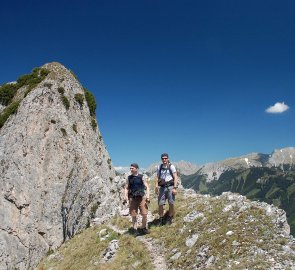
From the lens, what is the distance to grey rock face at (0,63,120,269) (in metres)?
43.0

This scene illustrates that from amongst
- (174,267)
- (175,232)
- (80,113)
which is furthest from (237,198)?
(80,113)

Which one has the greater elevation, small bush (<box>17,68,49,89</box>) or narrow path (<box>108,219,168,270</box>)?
small bush (<box>17,68,49,89</box>)

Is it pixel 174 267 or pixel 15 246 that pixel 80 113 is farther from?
pixel 174 267

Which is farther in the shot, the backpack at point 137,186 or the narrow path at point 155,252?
the backpack at point 137,186

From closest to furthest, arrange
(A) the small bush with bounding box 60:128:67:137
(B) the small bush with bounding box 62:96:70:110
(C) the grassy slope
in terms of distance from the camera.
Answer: (C) the grassy slope < (A) the small bush with bounding box 60:128:67:137 < (B) the small bush with bounding box 62:96:70:110

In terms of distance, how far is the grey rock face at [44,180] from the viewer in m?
43.0

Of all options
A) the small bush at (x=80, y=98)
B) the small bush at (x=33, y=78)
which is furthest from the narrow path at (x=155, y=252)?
the small bush at (x=33, y=78)

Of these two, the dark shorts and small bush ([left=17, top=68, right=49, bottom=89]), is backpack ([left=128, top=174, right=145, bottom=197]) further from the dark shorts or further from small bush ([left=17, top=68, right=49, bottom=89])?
small bush ([left=17, top=68, right=49, bottom=89])

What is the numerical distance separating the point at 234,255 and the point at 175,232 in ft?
22.2

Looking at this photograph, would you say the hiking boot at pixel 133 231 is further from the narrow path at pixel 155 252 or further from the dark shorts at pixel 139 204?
the dark shorts at pixel 139 204

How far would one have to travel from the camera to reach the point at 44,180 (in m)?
46.4

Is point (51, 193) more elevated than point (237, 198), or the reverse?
point (51, 193)

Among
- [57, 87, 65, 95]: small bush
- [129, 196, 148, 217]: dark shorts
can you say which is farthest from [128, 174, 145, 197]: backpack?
[57, 87, 65, 95]: small bush

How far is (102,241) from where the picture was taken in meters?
27.2
